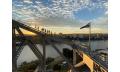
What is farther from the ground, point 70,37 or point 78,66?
point 70,37

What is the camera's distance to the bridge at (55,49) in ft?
6.89

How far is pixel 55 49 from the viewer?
2.14 meters

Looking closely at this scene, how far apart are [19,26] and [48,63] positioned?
0.34m

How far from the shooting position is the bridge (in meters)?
2.10

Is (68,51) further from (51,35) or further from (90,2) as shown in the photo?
(90,2)

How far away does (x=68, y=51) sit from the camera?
214 cm

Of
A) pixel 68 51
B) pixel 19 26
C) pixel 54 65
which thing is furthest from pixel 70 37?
pixel 19 26

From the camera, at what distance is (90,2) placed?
2.18m
